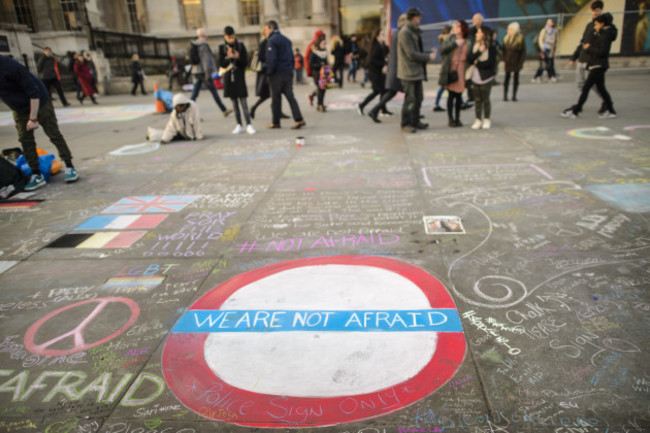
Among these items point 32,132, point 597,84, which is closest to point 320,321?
point 32,132

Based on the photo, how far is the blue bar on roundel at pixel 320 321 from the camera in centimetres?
245

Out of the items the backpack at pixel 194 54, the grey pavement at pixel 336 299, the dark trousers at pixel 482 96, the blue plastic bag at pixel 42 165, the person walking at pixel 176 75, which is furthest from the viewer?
the person walking at pixel 176 75

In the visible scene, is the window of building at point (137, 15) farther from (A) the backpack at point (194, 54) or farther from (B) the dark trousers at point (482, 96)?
(B) the dark trousers at point (482, 96)

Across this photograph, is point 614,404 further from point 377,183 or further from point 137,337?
point 377,183

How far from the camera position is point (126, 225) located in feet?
13.7

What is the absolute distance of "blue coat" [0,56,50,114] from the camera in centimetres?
488

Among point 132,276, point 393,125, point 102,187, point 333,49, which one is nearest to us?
point 132,276

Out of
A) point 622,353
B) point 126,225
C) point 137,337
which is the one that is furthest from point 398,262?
point 126,225

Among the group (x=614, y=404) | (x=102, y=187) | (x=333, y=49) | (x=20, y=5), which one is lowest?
(x=614, y=404)

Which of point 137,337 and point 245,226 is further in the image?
point 245,226

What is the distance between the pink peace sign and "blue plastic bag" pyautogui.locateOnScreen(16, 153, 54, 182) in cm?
372

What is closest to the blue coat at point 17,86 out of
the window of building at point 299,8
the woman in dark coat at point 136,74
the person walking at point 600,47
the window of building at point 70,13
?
the person walking at point 600,47

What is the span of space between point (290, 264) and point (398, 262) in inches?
33.0

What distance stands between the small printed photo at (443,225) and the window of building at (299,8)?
2725 cm
